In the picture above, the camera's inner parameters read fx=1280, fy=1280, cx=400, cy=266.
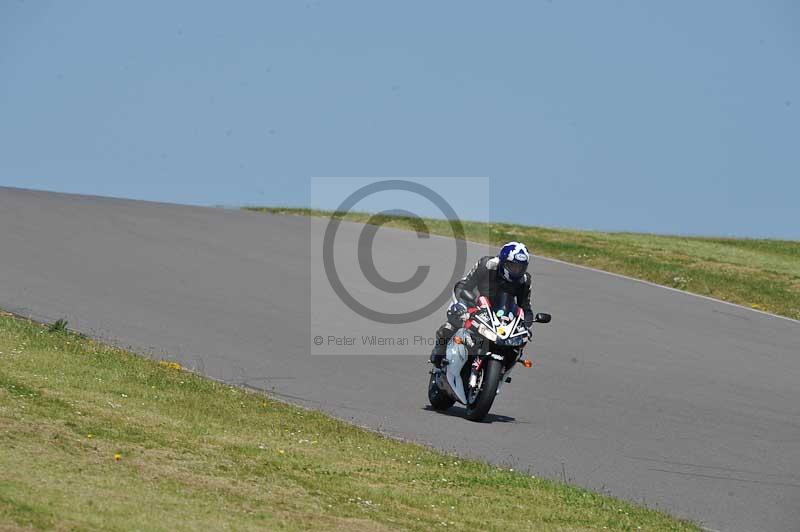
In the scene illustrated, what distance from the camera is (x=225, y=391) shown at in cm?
1296

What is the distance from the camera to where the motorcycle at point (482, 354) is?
520 inches

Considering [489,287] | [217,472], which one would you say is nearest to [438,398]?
[489,287]

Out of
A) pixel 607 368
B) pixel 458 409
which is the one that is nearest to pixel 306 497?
pixel 458 409

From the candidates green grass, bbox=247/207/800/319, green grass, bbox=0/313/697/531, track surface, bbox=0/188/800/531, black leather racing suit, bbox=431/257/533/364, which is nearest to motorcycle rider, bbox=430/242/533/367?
black leather racing suit, bbox=431/257/533/364

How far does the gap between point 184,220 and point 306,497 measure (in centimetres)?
2104

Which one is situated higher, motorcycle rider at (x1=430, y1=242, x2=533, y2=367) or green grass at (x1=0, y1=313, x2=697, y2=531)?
motorcycle rider at (x1=430, y1=242, x2=533, y2=367)

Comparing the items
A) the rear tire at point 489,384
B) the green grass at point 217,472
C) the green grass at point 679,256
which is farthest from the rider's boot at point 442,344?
the green grass at point 679,256

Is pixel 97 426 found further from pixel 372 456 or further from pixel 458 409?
pixel 458 409

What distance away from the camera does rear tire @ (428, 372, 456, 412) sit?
13945 millimetres

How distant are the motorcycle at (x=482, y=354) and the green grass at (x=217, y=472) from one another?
1.77 meters

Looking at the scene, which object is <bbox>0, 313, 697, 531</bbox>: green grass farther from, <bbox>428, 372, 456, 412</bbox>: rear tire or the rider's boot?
the rider's boot

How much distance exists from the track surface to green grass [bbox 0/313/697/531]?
1137 mm

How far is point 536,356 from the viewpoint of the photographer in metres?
18.0

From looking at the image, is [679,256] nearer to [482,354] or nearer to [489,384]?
[482,354]
